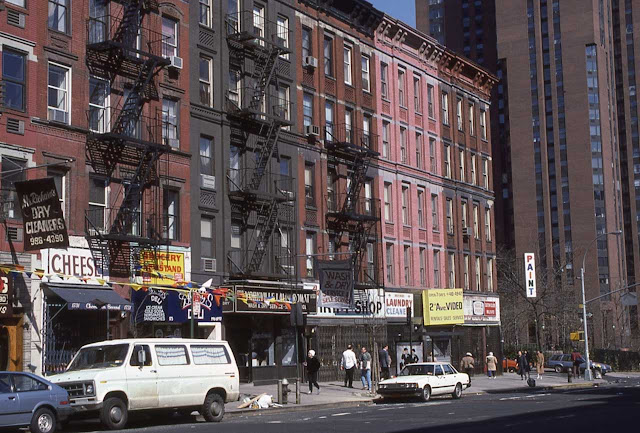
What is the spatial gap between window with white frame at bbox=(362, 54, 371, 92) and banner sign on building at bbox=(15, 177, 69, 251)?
27.0m

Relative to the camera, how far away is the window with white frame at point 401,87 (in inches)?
2213

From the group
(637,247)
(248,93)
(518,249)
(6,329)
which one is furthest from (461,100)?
(637,247)

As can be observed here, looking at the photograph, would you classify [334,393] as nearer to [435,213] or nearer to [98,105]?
[98,105]

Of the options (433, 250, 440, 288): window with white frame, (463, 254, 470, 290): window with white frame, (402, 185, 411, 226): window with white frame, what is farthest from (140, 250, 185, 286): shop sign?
(463, 254, 470, 290): window with white frame

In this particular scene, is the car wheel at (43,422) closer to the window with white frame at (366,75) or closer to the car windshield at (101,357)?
the car windshield at (101,357)

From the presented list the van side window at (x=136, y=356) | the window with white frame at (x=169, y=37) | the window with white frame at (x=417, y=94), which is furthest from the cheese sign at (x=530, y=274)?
the van side window at (x=136, y=356)

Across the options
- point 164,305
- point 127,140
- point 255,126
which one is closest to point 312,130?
point 255,126

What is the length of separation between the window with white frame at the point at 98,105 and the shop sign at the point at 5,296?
22.9 feet

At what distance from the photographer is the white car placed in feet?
119

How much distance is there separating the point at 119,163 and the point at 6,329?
7.67 meters

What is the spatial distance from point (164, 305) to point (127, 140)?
6.26 m

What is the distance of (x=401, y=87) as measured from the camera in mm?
56562

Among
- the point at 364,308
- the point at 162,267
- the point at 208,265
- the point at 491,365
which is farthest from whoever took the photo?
the point at 491,365

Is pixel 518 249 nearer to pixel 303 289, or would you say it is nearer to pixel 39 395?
pixel 303 289
